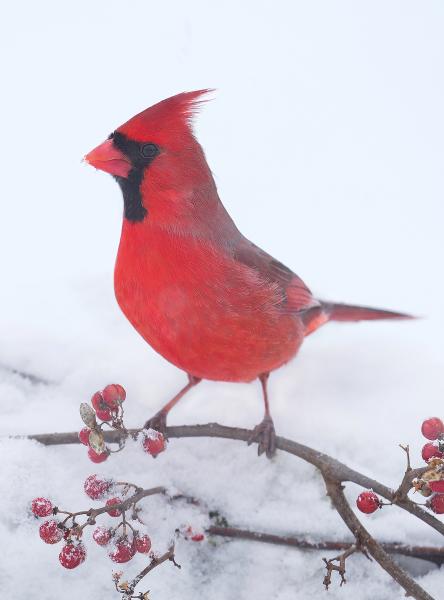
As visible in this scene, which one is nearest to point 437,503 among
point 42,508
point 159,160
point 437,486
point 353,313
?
point 437,486

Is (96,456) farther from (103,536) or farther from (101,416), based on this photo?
(103,536)

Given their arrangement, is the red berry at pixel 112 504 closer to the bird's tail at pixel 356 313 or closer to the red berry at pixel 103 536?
the red berry at pixel 103 536

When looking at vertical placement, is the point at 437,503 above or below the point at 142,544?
above

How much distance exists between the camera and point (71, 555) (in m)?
1.19

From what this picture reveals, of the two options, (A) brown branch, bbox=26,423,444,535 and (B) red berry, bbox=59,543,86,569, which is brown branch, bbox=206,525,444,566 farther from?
(B) red berry, bbox=59,543,86,569

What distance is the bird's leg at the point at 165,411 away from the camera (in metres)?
1.75

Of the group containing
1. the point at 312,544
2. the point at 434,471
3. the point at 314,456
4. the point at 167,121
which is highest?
the point at 167,121

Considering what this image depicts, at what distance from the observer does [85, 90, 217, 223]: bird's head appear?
1.59m

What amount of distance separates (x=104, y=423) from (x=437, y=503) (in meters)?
0.51

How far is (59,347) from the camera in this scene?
2.01 meters

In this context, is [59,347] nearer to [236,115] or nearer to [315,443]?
[315,443]

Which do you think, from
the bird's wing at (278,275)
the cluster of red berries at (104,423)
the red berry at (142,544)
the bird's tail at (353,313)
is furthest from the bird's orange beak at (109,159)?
the bird's tail at (353,313)

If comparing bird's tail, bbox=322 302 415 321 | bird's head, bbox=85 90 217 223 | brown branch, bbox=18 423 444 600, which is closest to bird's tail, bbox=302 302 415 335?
bird's tail, bbox=322 302 415 321

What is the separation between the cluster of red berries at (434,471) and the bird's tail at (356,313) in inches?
40.5
